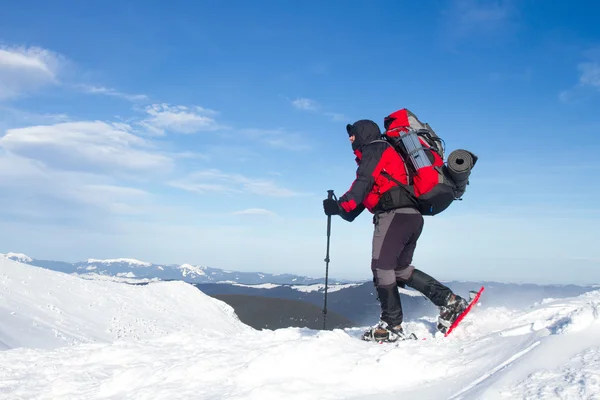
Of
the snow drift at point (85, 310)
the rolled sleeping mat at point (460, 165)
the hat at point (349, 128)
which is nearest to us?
the rolled sleeping mat at point (460, 165)

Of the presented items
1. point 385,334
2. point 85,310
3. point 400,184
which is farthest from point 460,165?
point 85,310

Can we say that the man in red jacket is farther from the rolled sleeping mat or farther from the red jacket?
the rolled sleeping mat

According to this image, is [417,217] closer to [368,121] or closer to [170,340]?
[368,121]

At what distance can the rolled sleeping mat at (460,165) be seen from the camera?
5.14 metres

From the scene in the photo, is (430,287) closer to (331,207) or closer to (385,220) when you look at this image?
(385,220)

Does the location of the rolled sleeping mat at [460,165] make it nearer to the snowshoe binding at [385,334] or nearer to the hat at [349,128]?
the hat at [349,128]

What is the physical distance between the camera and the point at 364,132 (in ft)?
18.0

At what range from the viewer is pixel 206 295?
22.2 m

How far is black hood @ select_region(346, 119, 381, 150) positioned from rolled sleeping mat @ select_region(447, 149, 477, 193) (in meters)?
0.93

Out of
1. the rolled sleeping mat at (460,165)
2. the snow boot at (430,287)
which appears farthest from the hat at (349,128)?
the snow boot at (430,287)

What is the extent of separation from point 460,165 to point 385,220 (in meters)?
1.08

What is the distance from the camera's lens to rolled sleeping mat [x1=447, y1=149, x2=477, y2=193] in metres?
5.14

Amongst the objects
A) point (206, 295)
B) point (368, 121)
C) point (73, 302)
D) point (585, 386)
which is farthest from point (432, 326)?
point (206, 295)

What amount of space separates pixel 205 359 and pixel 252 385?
103cm
